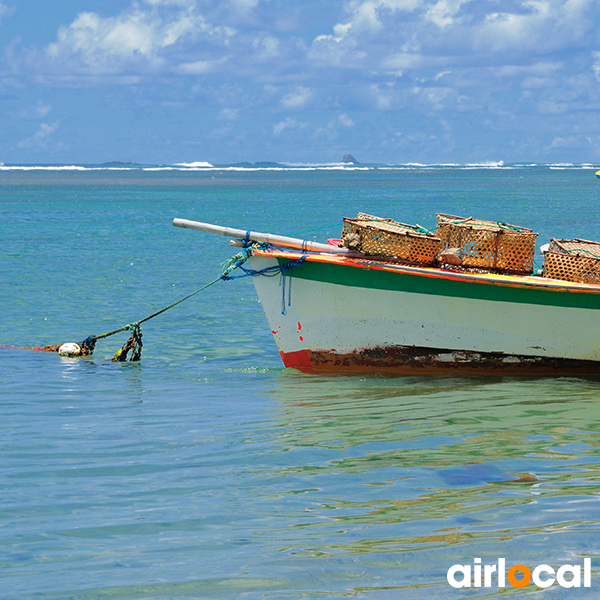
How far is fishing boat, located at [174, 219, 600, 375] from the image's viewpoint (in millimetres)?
8266

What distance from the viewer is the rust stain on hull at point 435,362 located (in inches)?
339

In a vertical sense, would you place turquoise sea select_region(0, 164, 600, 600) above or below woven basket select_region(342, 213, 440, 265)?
below

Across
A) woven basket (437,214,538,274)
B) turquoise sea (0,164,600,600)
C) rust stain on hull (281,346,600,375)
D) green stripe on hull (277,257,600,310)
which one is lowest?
turquoise sea (0,164,600,600)

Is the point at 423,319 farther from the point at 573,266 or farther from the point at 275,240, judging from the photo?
the point at 275,240

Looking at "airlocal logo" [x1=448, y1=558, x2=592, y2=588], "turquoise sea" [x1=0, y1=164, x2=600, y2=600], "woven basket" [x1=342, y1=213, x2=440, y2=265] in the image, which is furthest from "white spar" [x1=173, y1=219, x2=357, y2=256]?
"airlocal logo" [x1=448, y1=558, x2=592, y2=588]

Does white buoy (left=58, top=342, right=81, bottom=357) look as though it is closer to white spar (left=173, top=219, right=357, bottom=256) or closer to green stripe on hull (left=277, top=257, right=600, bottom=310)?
white spar (left=173, top=219, right=357, bottom=256)

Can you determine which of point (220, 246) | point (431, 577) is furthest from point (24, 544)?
point (220, 246)

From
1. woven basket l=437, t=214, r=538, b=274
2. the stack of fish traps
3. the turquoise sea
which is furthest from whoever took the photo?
woven basket l=437, t=214, r=538, b=274

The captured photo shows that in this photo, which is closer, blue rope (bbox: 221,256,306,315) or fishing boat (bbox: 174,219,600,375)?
fishing boat (bbox: 174,219,600,375)

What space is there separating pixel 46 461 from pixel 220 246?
20.0 metres

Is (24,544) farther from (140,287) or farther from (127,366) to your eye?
(140,287)

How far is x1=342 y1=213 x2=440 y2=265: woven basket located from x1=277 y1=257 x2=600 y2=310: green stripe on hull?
212 millimetres

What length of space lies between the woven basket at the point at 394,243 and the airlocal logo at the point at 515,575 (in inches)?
188

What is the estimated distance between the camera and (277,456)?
19.3ft
